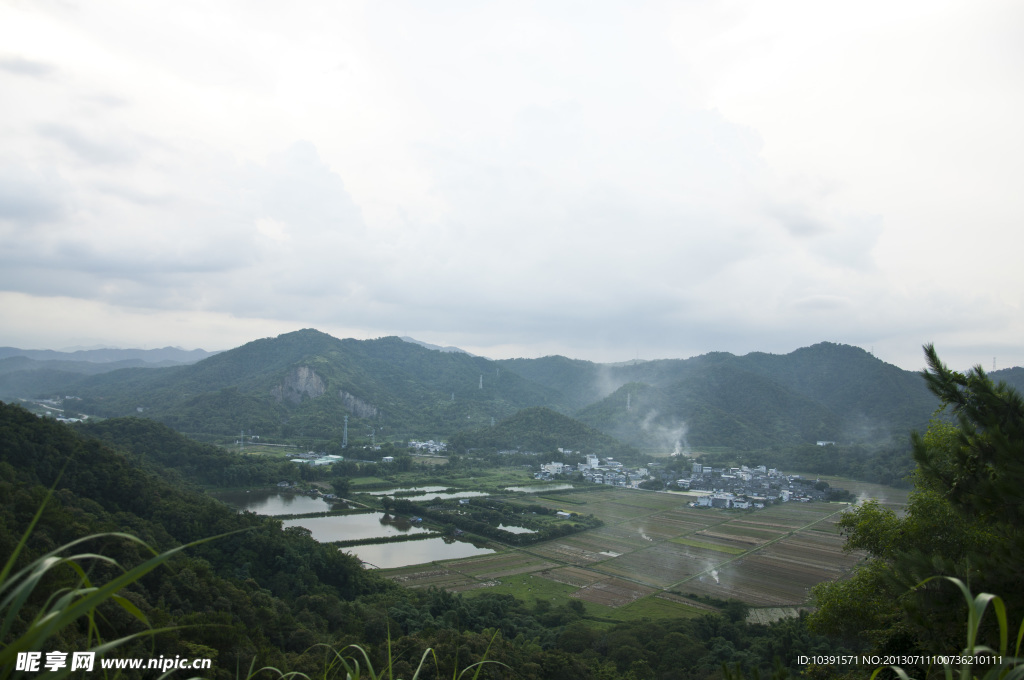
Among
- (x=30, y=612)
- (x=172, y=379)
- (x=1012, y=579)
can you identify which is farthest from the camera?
(x=172, y=379)

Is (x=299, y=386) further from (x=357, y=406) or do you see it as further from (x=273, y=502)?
(x=273, y=502)

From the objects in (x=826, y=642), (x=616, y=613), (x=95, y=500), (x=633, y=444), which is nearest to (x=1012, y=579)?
(x=826, y=642)

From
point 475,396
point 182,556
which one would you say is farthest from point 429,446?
point 182,556

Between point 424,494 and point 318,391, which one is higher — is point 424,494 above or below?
below

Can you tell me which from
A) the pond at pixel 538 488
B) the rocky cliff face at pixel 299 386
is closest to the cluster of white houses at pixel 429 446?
the pond at pixel 538 488

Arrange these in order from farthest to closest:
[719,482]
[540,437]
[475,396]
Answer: [475,396]
[540,437]
[719,482]

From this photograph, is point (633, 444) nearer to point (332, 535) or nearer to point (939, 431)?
point (332, 535)

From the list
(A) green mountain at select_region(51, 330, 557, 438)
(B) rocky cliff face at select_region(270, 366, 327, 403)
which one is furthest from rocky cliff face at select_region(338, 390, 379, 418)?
(B) rocky cliff face at select_region(270, 366, 327, 403)

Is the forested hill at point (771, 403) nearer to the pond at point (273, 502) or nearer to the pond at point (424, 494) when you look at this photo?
the pond at point (424, 494)
